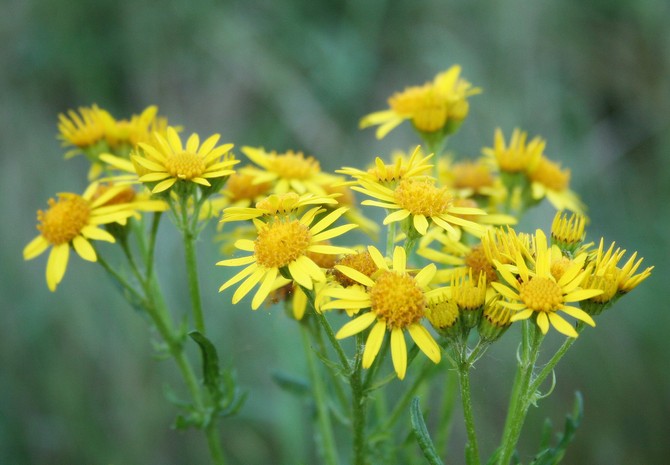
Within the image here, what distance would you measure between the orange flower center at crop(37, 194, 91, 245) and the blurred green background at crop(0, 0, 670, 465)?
204 centimetres

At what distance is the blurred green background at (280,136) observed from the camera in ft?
15.2

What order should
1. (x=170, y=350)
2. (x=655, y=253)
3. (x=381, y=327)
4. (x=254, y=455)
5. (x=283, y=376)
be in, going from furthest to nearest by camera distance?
(x=655, y=253), (x=254, y=455), (x=283, y=376), (x=170, y=350), (x=381, y=327)

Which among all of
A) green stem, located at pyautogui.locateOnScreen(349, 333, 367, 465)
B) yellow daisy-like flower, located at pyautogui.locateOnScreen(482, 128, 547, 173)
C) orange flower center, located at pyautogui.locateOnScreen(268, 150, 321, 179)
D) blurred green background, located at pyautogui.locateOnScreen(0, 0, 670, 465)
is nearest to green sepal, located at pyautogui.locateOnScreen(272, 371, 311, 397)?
green stem, located at pyautogui.locateOnScreen(349, 333, 367, 465)

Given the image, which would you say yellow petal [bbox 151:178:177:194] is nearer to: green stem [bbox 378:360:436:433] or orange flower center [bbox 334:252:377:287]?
orange flower center [bbox 334:252:377:287]

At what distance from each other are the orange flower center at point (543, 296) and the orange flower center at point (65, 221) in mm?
1452

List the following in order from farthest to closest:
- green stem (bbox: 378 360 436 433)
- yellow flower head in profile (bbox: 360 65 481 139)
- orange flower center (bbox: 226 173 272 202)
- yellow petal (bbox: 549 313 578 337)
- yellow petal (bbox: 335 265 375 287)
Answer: yellow flower head in profile (bbox: 360 65 481 139) → orange flower center (bbox: 226 173 272 202) → green stem (bbox: 378 360 436 433) → yellow petal (bbox: 335 265 375 287) → yellow petal (bbox: 549 313 578 337)

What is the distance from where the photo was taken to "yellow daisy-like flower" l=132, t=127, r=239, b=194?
6.55 ft

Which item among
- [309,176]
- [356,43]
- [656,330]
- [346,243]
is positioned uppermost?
[356,43]

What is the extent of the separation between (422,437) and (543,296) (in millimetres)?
495

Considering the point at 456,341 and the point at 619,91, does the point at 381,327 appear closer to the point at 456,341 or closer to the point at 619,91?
the point at 456,341

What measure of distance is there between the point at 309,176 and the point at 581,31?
5063mm

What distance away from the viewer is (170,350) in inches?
89.3

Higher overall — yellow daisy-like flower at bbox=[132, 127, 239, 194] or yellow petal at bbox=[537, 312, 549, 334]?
yellow daisy-like flower at bbox=[132, 127, 239, 194]

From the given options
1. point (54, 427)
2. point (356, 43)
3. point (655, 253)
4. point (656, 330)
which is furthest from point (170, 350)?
point (356, 43)
